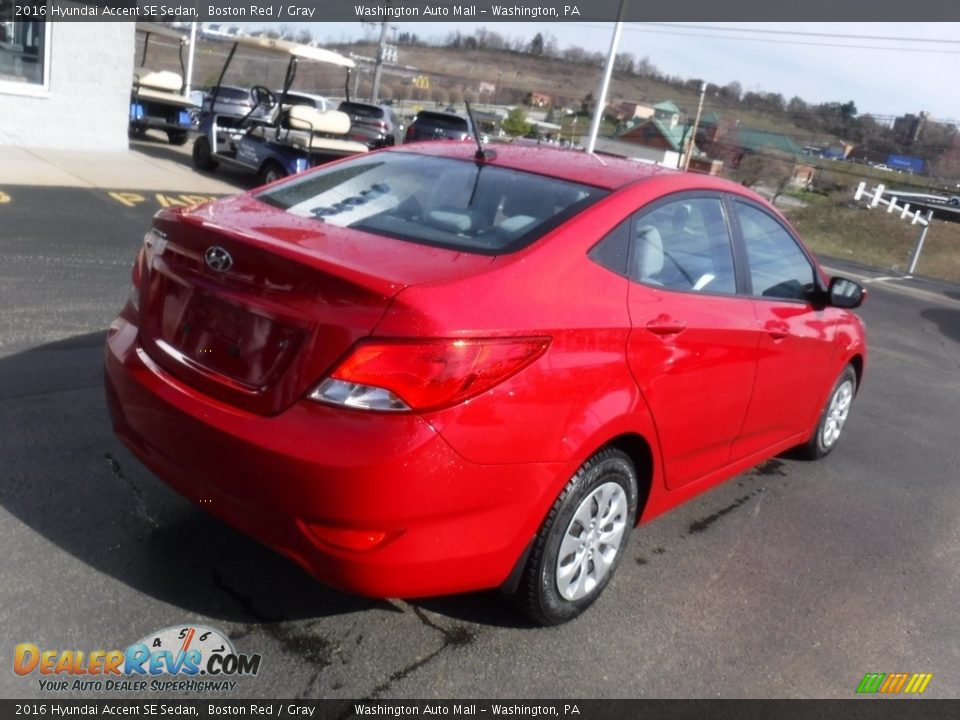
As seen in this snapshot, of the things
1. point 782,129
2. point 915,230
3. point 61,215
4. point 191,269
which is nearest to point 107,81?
point 61,215

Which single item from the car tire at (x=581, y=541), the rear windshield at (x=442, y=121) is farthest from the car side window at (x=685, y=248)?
the rear windshield at (x=442, y=121)

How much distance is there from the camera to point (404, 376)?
2469 mm

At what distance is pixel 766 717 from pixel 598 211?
1.81 meters

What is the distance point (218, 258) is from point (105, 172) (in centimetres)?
1008

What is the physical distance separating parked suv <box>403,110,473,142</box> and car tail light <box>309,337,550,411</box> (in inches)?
771

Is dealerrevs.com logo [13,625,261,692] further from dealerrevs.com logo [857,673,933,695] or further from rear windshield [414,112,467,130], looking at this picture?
rear windshield [414,112,467,130]

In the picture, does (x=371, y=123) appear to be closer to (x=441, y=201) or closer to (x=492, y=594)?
(x=441, y=201)

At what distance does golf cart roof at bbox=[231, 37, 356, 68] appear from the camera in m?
14.9

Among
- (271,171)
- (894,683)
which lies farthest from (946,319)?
(894,683)

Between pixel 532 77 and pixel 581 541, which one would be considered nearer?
pixel 581 541

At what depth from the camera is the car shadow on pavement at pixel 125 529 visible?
3055 mm

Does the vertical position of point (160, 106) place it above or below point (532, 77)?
below

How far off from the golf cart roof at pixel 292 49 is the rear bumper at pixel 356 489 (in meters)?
13.3

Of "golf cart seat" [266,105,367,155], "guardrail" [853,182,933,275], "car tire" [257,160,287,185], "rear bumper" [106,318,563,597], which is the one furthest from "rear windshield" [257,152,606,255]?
"guardrail" [853,182,933,275]
